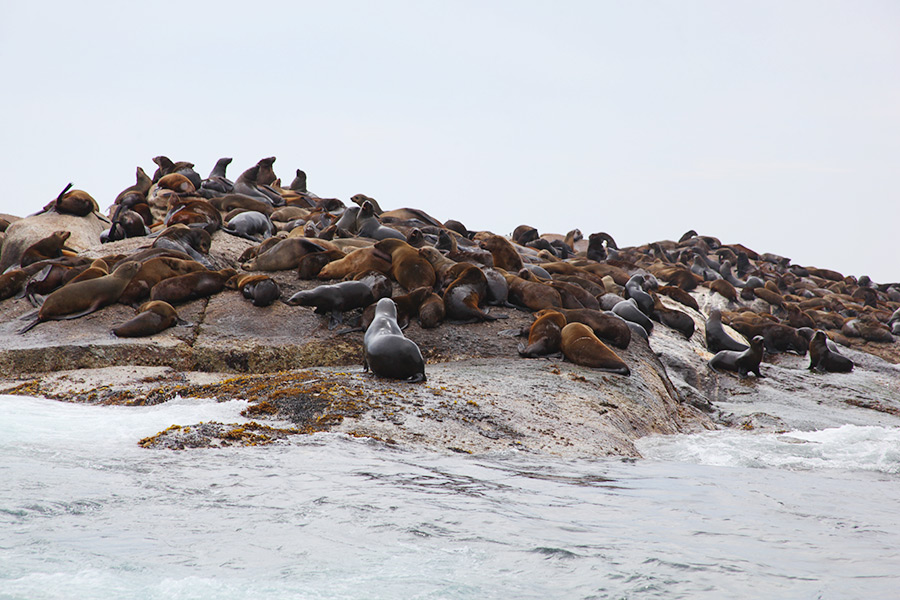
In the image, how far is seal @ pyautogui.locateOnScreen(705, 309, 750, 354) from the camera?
12.7 m

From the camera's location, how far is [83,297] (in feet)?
29.8

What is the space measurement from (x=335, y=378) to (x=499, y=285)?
12.7ft

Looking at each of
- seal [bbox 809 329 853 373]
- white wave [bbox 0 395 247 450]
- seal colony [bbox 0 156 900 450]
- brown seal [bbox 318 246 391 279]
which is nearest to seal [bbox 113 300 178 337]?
seal colony [bbox 0 156 900 450]

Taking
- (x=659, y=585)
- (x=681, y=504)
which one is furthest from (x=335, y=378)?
(x=659, y=585)

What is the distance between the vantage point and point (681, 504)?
3.98 meters

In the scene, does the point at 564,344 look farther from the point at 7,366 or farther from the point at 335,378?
the point at 7,366

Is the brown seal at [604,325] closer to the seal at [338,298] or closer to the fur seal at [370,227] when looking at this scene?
the seal at [338,298]

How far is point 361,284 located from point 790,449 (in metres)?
5.09

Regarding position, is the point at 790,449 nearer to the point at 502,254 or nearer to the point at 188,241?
the point at 502,254

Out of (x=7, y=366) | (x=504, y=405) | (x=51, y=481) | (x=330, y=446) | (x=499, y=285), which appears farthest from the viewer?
(x=499, y=285)

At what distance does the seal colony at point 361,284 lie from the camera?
8.65 m

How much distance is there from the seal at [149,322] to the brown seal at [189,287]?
2.09 feet

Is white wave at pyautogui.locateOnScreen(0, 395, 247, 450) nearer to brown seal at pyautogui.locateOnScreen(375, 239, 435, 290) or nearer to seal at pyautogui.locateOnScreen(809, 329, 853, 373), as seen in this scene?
brown seal at pyautogui.locateOnScreen(375, 239, 435, 290)

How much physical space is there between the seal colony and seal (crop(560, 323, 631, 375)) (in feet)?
0.05
